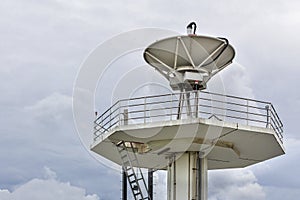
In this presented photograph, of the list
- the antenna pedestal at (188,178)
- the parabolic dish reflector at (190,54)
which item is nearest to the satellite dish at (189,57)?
the parabolic dish reflector at (190,54)

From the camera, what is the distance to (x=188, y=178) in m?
26.1

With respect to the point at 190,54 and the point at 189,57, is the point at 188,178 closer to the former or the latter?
the point at 189,57

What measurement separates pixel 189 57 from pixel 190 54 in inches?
5.4

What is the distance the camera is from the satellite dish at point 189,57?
25105mm

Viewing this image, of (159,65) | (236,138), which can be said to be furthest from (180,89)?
(236,138)

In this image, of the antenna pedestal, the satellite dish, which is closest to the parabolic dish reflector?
the satellite dish

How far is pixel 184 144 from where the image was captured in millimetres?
25562

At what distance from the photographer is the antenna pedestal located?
2595cm

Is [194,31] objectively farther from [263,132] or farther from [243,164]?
[243,164]

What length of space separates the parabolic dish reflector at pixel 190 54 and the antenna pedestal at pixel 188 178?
13.1 ft

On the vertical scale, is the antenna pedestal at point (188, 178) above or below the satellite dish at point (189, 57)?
below

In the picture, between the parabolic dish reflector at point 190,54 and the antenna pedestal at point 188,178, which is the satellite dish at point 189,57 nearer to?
the parabolic dish reflector at point 190,54

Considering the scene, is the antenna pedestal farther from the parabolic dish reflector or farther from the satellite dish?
the parabolic dish reflector

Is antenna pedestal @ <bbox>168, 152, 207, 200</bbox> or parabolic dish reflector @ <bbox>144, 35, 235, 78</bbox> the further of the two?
antenna pedestal @ <bbox>168, 152, 207, 200</bbox>
